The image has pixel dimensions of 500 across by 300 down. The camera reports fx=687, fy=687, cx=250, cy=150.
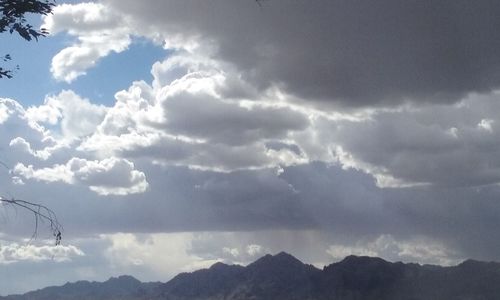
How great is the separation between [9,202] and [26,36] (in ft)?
34.6

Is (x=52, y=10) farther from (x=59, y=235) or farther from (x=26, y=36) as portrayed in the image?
(x=59, y=235)

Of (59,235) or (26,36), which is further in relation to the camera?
(26,36)

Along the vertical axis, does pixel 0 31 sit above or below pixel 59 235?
above

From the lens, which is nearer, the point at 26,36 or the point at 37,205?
the point at 37,205

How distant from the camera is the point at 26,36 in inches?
1460

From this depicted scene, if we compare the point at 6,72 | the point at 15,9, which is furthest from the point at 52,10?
the point at 6,72

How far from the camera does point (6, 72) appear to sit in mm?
37562

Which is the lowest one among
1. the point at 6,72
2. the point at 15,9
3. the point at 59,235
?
the point at 59,235

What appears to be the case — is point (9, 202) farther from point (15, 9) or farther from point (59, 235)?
point (15, 9)

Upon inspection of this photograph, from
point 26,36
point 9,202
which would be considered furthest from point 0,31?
point 9,202

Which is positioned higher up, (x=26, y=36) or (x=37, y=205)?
(x=26, y=36)

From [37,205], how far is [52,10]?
1254 cm

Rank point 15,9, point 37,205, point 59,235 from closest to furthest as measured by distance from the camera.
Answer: point 37,205 < point 59,235 < point 15,9

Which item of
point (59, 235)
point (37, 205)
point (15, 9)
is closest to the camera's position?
point (37, 205)
